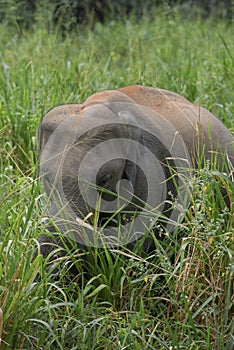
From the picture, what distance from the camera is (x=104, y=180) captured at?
4.25 metres

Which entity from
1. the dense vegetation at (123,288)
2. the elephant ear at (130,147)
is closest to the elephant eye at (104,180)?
the elephant ear at (130,147)

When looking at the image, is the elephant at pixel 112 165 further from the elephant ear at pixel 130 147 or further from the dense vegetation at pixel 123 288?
the dense vegetation at pixel 123 288

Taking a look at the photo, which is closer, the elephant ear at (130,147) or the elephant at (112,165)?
the elephant at (112,165)

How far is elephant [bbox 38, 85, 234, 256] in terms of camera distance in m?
4.10

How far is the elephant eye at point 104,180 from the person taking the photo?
4234 millimetres

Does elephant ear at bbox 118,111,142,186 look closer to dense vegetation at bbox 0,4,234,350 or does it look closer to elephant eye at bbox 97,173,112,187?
elephant eye at bbox 97,173,112,187

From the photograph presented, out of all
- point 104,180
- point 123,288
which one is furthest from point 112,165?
point 123,288

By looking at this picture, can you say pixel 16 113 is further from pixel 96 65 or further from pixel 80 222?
pixel 80 222

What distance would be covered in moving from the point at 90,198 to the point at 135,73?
164 cm

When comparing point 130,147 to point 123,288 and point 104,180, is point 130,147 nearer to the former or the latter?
point 104,180

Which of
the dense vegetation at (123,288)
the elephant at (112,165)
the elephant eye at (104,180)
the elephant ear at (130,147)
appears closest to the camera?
the dense vegetation at (123,288)

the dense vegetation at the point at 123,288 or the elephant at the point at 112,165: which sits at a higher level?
the elephant at the point at 112,165

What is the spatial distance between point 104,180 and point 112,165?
0.09m

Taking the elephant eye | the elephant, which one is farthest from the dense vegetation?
the elephant eye
